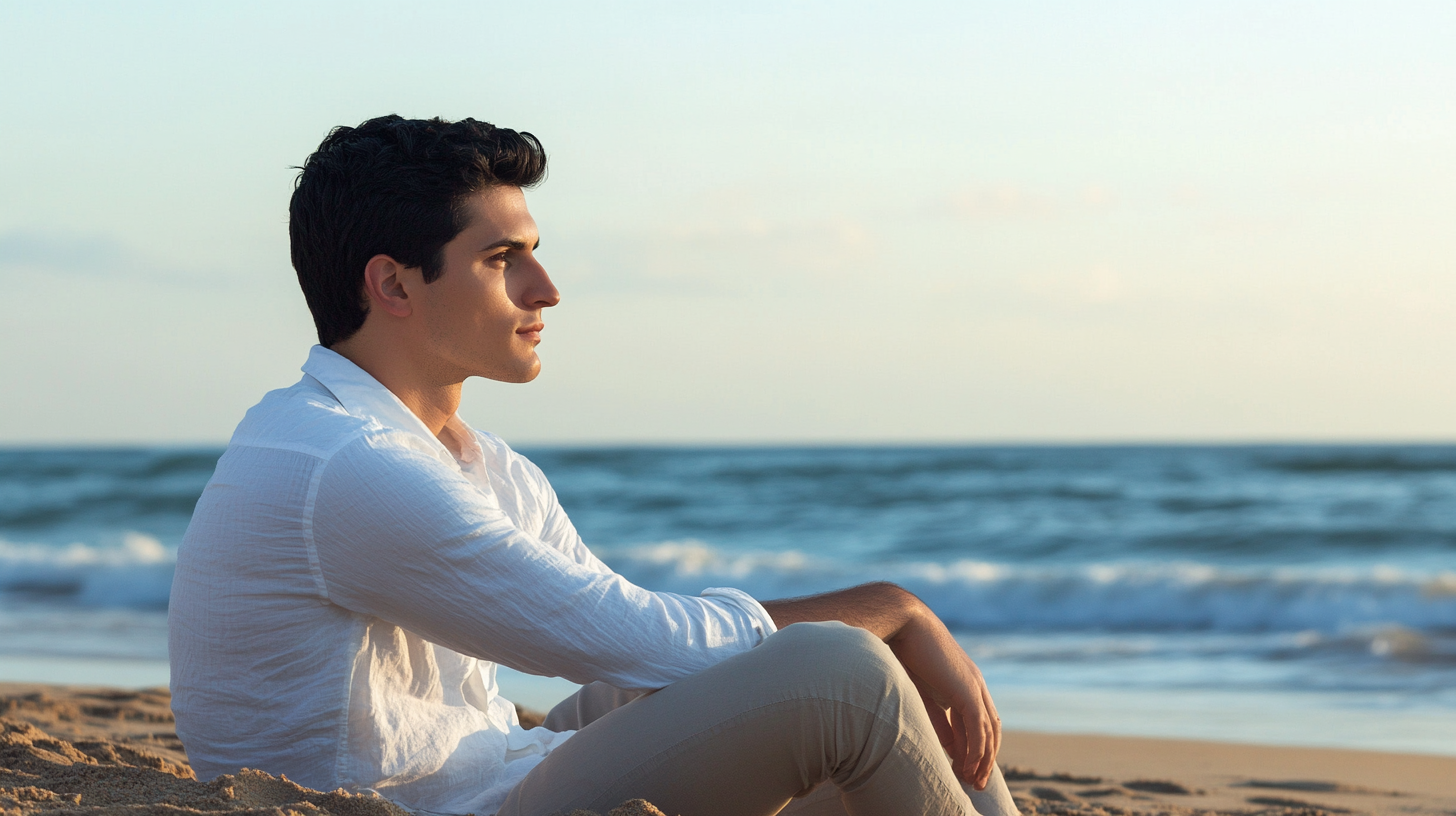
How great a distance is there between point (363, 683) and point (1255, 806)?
2.85m

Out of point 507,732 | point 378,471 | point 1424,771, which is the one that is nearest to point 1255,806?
point 1424,771

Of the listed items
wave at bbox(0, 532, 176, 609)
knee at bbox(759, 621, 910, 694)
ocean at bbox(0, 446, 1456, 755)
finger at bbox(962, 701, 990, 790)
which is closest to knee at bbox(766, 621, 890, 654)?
knee at bbox(759, 621, 910, 694)

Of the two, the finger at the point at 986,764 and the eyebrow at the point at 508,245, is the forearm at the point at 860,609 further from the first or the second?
the eyebrow at the point at 508,245

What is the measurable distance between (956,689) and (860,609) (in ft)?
0.62

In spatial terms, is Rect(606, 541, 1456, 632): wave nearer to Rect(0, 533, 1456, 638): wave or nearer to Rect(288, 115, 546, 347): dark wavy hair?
Rect(0, 533, 1456, 638): wave

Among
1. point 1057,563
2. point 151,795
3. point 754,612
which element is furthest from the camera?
point 1057,563

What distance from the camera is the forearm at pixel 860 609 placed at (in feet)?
5.98

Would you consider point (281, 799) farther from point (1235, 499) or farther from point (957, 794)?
point (1235, 499)

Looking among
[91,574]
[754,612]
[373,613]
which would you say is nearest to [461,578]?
[373,613]

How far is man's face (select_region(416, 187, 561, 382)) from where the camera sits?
178cm

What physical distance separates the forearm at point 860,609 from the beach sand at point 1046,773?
74 cm

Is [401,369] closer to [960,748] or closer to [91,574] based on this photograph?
[960,748]

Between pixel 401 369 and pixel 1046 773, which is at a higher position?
pixel 401 369

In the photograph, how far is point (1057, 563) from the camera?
1113 centimetres
